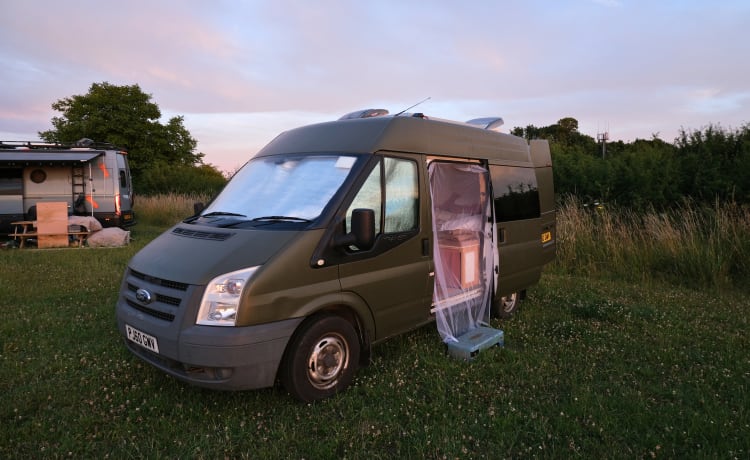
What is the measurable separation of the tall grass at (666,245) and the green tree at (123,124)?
34405mm

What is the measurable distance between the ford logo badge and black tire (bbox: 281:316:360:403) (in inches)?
44.8

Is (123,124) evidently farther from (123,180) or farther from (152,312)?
(152,312)

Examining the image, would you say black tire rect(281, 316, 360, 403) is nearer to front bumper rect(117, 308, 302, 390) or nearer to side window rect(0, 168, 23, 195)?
front bumper rect(117, 308, 302, 390)

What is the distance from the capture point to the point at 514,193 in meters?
5.79

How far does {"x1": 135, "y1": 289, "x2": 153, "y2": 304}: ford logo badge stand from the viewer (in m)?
3.53

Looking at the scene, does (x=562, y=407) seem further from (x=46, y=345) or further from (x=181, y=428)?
(x=46, y=345)

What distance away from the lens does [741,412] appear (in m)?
3.54

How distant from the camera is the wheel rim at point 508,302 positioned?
6019 millimetres

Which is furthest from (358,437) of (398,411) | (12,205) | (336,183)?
(12,205)

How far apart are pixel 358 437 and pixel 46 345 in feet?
12.0

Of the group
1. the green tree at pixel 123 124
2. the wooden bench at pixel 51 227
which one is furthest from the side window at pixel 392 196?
the green tree at pixel 123 124

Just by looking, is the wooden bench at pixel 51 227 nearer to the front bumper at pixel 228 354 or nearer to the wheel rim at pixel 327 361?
the front bumper at pixel 228 354

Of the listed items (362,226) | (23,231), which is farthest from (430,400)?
(23,231)

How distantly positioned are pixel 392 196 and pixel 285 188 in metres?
0.95
